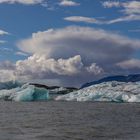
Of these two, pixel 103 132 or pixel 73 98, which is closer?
pixel 103 132

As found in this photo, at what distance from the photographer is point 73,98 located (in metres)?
110

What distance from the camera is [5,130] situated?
32.6 metres

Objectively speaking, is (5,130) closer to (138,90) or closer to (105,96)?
(105,96)

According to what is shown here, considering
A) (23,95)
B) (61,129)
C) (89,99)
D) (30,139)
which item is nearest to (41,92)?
(23,95)

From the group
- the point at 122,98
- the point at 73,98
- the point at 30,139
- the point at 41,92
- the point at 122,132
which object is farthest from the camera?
the point at 73,98

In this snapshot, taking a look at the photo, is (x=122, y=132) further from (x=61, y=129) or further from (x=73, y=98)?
(x=73, y=98)

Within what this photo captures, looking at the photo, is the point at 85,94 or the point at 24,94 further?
the point at 85,94

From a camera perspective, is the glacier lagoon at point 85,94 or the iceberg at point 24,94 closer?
the glacier lagoon at point 85,94

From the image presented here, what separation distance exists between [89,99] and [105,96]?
584 centimetres

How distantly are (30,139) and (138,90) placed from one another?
8081 cm

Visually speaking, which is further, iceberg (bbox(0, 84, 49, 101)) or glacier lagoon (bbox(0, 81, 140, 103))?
iceberg (bbox(0, 84, 49, 101))

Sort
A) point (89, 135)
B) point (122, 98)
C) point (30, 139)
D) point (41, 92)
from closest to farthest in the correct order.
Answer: point (30, 139), point (89, 135), point (122, 98), point (41, 92)

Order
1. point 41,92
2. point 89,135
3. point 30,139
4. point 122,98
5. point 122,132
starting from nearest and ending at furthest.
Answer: point 30,139, point 89,135, point 122,132, point 122,98, point 41,92

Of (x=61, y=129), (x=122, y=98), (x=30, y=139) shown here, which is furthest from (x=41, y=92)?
(x=30, y=139)
